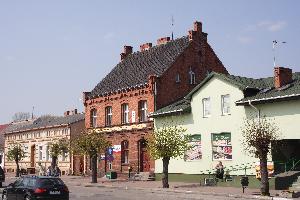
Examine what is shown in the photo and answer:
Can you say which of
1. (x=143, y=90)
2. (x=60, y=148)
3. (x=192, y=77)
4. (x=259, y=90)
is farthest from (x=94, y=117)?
(x=259, y=90)

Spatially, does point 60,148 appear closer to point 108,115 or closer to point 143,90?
point 108,115

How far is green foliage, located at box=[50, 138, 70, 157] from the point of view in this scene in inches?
2077

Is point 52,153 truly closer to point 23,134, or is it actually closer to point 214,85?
point 23,134

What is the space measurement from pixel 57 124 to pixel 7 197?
1535 inches

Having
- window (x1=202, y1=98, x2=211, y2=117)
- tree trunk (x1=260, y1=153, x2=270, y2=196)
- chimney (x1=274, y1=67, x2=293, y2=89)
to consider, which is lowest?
tree trunk (x1=260, y1=153, x2=270, y2=196)

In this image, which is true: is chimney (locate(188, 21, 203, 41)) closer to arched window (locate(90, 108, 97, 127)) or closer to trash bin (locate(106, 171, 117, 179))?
arched window (locate(90, 108, 97, 127))

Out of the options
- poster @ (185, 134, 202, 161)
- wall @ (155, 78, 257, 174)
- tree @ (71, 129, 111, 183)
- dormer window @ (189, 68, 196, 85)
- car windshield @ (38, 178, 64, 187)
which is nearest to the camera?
car windshield @ (38, 178, 64, 187)

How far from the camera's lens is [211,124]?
34.4 meters

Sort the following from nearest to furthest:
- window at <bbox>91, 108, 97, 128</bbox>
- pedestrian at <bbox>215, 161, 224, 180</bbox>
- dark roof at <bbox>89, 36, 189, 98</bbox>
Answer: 1. pedestrian at <bbox>215, 161, 224, 180</bbox>
2. dark roof at <bbox>89, 36, 189, 98</bbox>
3. window at <bbox>91, 108, 97, 128</bbox>

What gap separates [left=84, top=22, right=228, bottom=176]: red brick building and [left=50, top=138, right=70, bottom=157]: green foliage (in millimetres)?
5298

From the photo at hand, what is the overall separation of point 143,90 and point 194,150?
922cm

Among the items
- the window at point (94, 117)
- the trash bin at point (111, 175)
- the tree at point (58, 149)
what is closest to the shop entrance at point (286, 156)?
the trash bin at point (111, 175)

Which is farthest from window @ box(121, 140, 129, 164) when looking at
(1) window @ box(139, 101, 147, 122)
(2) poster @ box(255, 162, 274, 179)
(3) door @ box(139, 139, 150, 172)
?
(2) poster @ box(255, 162, 274, 179)

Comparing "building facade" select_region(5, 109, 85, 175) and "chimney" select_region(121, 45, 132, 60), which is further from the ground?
"chimney" select_region(121, 45, 132, 60)
